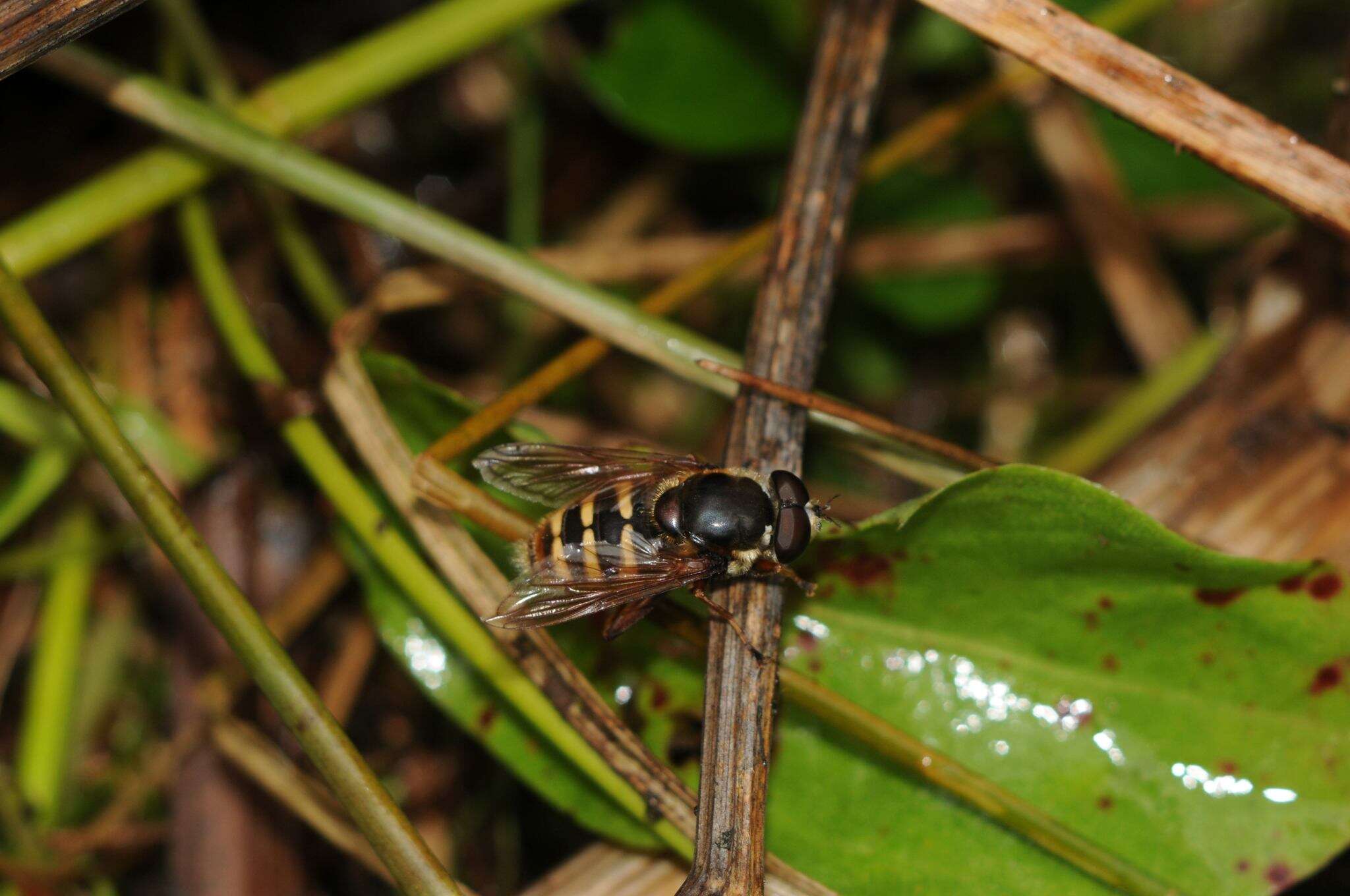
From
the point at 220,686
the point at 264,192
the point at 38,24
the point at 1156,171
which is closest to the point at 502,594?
the point at 220,686

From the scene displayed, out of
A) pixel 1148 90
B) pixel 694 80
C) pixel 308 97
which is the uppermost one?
pixel 694 80

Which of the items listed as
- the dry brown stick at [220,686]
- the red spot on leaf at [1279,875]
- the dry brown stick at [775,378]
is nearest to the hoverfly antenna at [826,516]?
the dry brown stick at [775,378]

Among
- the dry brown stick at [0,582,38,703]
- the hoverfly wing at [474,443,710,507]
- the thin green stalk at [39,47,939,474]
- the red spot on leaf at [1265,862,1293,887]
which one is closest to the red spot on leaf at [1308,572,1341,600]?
the red spot on leaf at [1265,862,1293,887]

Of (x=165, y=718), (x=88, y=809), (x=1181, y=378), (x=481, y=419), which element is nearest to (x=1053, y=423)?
(x=1181, y=378)

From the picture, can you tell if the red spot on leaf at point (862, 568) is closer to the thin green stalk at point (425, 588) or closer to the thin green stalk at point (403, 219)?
the thin green stalk at point (403, 219)

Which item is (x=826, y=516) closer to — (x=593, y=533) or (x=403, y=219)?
(x=593, y=533)

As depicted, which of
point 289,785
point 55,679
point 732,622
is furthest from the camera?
point 55,679

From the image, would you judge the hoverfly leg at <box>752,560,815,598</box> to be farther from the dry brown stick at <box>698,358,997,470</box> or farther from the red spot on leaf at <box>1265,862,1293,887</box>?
the red spot on leaf at <box>1265,862,1293,887</box>
